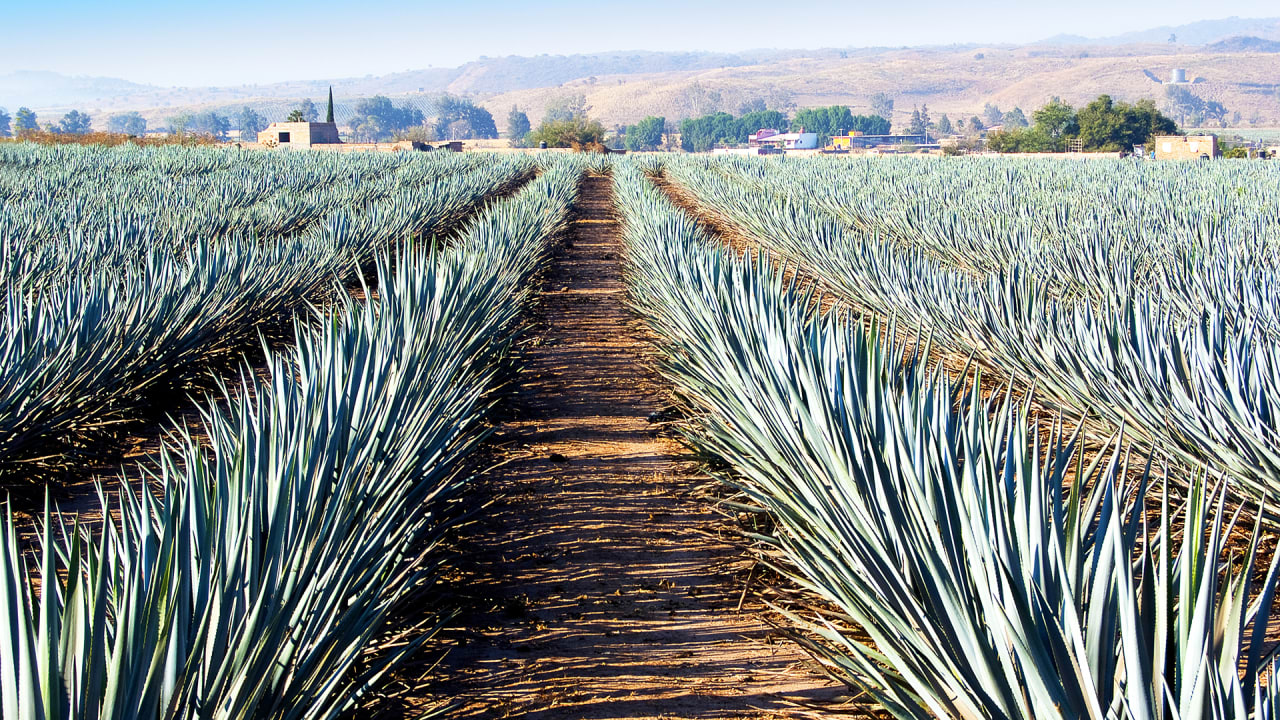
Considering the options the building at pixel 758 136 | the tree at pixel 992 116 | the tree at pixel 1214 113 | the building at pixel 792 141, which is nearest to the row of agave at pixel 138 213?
the building at pixel 792 141

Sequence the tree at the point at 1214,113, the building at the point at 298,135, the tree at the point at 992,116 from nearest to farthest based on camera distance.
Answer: the building at the point at 298,135, the tree at the point at 1214,113, the tree at the point at 992,116

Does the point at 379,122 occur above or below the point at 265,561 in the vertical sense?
above

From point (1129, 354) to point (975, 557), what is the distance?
2324 millimetres

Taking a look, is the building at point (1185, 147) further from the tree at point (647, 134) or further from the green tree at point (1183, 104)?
the green tree at point (1183, 104)

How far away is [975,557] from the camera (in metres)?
1.75

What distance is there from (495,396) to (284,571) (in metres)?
3.02

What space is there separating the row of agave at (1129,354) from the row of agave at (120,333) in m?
3.14

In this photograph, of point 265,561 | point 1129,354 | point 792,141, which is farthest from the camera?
point 792,141

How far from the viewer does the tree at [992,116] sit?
583 ft

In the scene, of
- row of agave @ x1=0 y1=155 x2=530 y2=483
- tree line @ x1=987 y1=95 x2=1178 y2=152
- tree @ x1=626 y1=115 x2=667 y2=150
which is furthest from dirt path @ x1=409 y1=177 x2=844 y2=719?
tree @ x1=626 y1=115 x2=667 y2=150

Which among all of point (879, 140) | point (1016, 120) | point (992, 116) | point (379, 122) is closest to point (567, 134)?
point (879, 140)

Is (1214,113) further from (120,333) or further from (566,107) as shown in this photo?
(120,333)

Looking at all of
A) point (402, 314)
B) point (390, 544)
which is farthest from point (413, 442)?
point (402, 314)

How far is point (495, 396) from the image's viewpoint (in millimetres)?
4980
